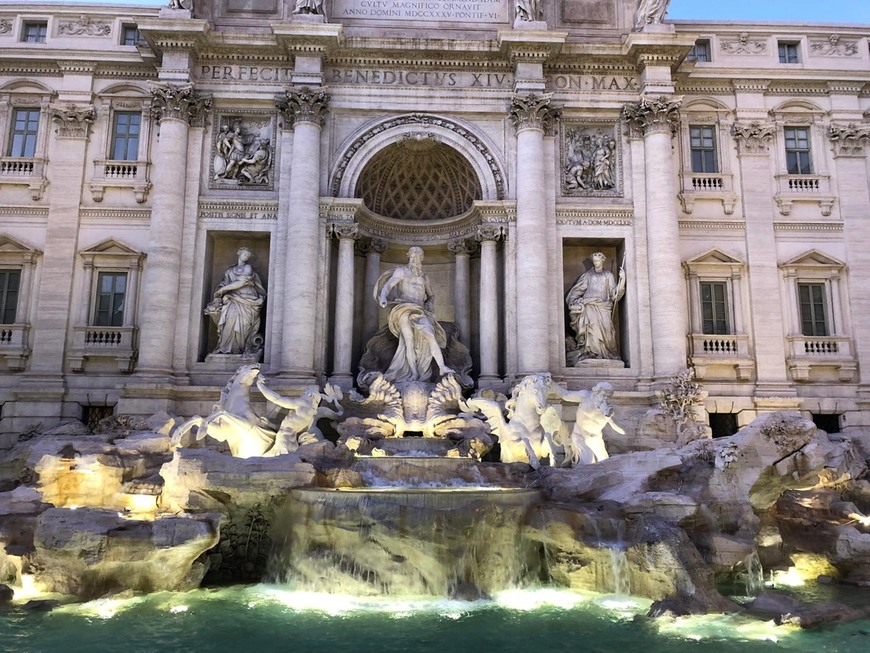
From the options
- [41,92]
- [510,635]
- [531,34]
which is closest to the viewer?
[510,635]

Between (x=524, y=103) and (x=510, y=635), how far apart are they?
14.9 meters

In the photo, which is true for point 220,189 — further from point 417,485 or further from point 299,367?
point 417,485

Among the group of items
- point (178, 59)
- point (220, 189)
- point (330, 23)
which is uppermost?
point (330, 23)

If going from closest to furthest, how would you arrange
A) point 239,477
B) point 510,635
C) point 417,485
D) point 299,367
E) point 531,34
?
point 510,635 → point 239,477 → point 417,485 → point 299,367 → point 531,34

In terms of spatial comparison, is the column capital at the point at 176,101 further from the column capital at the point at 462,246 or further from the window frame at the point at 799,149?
the window frame at the point at 799,149

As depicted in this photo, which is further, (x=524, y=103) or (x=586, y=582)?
(x=524, y=103)

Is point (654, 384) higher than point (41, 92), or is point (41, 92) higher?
point (41, 92)

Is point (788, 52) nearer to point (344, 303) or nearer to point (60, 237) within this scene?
point (344, 303)

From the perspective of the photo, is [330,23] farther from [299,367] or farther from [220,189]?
[299,367]

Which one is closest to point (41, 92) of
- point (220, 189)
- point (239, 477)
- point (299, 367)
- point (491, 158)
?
point (220, 189)

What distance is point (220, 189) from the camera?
759 inches

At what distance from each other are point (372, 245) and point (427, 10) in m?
7.42

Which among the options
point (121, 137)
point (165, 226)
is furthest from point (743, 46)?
point (121, 137)

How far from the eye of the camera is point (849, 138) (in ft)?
67.4
